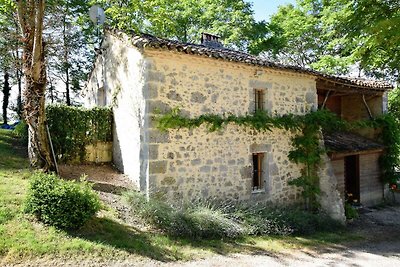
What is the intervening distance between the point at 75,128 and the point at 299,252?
7.30 metres

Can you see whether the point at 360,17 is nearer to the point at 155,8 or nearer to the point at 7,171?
the point at 155,8

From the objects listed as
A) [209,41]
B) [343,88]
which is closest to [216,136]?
[209,41]

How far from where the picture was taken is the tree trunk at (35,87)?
8.10 meters

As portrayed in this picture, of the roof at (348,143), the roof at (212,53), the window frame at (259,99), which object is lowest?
the roof at (348,143)

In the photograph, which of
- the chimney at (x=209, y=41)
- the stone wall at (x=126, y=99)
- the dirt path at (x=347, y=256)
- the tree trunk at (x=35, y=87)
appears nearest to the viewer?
the dirt path at (x=347, y=256)

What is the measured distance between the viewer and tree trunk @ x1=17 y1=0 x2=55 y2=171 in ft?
26.6

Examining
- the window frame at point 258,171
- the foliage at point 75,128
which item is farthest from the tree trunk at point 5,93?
the window frame at point 258,171

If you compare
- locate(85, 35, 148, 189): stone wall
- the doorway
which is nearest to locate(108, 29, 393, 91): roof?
locate(85, 35, 148, 189): stone wall

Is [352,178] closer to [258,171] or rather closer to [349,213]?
[349,213]

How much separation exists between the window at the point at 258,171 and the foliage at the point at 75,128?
501cm

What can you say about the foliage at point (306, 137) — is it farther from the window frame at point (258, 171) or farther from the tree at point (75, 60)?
the tree at point (75, 60)

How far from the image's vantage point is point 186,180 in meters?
8.90

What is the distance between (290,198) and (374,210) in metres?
4.43

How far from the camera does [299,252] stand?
7.76 metres
